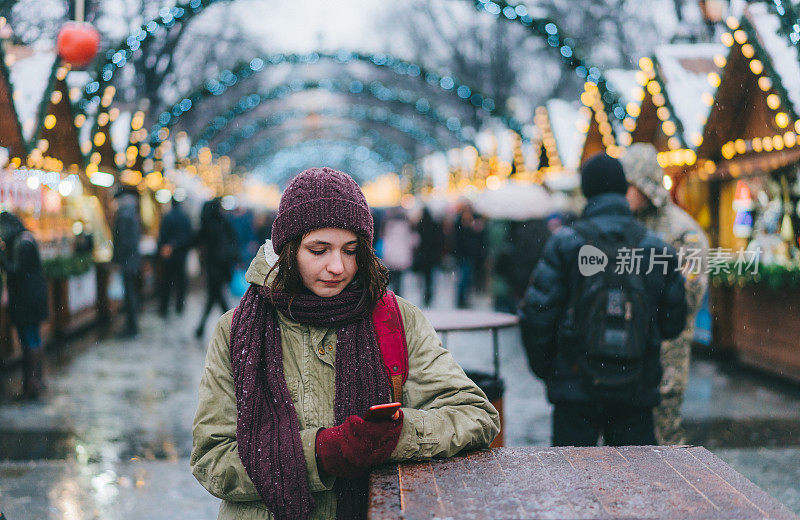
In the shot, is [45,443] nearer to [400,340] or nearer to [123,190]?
[400,340]

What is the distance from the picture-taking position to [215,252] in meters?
11.8

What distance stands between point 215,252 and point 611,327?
8.70 metres

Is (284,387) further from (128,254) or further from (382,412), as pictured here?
(128,254)

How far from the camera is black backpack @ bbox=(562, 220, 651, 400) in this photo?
150 inches

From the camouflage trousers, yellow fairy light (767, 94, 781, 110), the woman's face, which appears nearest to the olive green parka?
the woman's face

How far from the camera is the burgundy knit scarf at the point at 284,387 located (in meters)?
2.17

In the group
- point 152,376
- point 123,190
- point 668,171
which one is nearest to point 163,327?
point 152,376

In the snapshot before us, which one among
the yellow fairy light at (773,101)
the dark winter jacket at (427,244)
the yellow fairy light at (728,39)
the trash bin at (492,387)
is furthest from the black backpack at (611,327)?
the dark winter jacket at (427,244)

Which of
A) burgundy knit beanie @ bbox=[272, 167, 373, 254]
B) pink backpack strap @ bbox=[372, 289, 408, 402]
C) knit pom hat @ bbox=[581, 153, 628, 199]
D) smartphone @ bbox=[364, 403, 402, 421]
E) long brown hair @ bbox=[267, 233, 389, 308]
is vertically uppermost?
knit pom hat @ bbox=[581, 153, 628, 199]

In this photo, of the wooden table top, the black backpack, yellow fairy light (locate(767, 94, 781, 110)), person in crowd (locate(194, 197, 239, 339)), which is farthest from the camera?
person in crowd (locate(194, 197, 239, 339))

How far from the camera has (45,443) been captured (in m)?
6.34

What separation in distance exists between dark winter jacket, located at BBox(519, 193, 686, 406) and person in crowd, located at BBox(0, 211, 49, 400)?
5.08 metres

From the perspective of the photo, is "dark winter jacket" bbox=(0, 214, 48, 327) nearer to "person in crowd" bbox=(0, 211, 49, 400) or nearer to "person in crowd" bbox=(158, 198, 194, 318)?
"person in crowd" bbox=(0, 211, 49, 400)

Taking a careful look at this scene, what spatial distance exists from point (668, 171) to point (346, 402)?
35.6 feet
